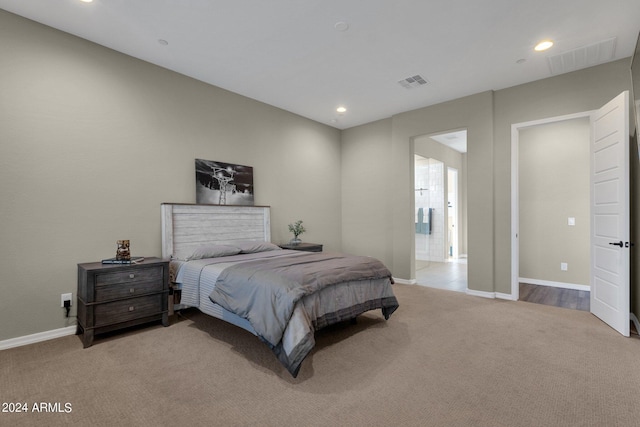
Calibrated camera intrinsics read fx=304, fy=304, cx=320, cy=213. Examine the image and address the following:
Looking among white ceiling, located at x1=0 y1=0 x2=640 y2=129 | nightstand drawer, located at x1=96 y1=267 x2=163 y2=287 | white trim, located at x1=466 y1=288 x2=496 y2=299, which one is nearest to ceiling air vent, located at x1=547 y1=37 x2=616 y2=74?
white ceiling, located at x1=0 y1=0 x2=640 y2=129

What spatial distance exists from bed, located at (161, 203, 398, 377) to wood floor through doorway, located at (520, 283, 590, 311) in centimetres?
251

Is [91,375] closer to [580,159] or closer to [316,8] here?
[316,8]

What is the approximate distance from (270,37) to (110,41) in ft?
5.54

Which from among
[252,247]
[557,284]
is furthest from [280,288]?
[557,284]

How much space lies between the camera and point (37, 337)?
9.27 feet

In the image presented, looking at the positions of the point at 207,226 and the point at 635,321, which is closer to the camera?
the point at 635,321

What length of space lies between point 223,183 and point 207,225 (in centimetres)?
64

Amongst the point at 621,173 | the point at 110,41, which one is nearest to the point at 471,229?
the point at 621,173

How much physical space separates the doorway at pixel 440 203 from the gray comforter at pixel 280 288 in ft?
13.4

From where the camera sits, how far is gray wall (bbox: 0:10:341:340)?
9.03 feet

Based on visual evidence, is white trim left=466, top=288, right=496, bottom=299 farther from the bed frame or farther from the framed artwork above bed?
the framed artwork above bed

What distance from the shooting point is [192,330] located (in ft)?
10.4

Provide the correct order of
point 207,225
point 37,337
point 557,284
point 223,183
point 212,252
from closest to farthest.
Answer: point 37,337 < point 212,252 < point 207,225 < point 223,183 < point 557,284

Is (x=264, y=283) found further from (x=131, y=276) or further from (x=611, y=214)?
(x=611, y=214)
